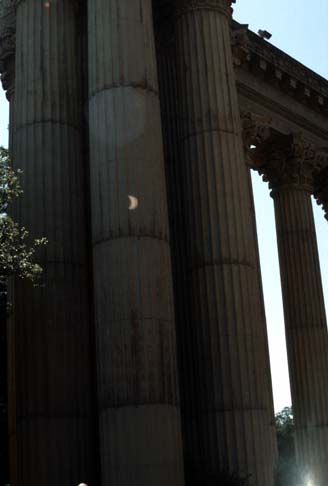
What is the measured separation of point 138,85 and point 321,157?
29115mm

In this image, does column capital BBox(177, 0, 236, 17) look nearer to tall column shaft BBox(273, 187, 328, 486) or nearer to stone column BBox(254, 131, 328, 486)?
stone column BBox(254, 131, 328, 486)

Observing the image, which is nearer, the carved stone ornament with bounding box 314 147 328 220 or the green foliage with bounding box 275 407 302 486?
the green foliage with bounding box 275 407 302 486

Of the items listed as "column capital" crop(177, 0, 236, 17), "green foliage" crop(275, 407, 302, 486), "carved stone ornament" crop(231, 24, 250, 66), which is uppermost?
"carved stone ornament" crop(231, 24, 250, 66)

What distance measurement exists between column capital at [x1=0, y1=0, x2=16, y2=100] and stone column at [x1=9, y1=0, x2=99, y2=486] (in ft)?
14.3

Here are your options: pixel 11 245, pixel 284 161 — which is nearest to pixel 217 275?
pixel 11 245

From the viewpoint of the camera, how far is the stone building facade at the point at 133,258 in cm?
2842

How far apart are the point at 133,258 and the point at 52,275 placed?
189 inches

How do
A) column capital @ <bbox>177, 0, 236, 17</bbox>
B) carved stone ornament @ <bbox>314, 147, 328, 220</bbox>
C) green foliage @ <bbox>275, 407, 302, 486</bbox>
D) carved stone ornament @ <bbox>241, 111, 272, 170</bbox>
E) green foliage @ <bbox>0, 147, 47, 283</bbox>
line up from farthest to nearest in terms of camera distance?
carved stone ornament @ <bbox>314, 147, 328, 220</bbox>
carved stone ornament @ <bbox>241, 111, 272, 170</bbox>
column capital @ <bbox>177, 0, 236, 17</bbox>
green foliage @ <bbox>275, 407, 302, 486</bbox>
green foliage @ <bbox>0, 147, 47, 283</bbox>

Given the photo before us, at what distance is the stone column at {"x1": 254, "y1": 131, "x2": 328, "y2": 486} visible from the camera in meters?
51.0

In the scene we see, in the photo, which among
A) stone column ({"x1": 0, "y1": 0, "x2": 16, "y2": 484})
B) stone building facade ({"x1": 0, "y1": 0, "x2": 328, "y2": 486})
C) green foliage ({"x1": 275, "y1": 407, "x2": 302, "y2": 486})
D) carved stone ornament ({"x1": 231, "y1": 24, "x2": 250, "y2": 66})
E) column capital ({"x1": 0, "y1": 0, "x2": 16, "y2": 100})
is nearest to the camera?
stone building facade ({"x1": 0, "y1": 0, "x2": 328, "y2": 486})

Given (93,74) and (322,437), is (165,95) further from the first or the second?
(322,437)

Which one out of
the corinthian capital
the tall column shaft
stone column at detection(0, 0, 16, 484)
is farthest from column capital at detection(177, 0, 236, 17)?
the tall column shaft

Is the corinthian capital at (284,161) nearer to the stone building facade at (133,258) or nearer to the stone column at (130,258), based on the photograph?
the stone building facade at (133,258)

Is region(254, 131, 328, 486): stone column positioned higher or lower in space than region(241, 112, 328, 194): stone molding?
lower
